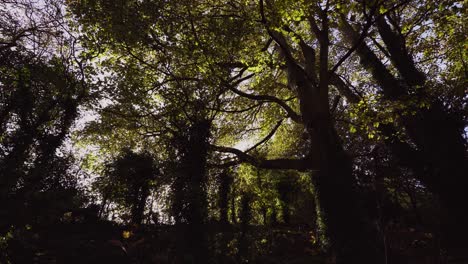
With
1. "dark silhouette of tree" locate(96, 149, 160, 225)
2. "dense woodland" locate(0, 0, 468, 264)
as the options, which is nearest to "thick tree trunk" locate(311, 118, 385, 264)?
"dense woodland" locate(0, 0, 468, 264)

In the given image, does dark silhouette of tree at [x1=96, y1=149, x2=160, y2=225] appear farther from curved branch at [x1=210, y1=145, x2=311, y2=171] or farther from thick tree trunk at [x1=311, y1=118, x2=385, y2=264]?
thick tree trunk at [x1=311, y1=118, x2=385, y2=264]

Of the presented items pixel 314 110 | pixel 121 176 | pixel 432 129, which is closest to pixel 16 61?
pixel 121 176

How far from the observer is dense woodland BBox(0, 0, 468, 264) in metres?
6.62

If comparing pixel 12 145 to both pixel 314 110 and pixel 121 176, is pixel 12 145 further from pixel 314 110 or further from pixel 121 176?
pixel 314 110

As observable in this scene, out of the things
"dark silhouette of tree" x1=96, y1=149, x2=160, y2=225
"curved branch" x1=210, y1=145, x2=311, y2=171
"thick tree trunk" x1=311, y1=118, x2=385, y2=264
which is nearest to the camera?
→ "thick tree trunk" x1=311, y1=118, x2=385, y2=264

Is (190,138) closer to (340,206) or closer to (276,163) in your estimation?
(276,163)

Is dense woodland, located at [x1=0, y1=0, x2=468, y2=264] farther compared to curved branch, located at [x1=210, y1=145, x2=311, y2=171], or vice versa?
curved branch, located at [x1=210, y1=145, x2=311, y2=171]

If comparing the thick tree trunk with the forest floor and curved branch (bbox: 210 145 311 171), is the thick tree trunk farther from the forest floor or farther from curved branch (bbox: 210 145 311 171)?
the forest floor

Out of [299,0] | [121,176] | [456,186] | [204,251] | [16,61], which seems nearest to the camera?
[204,251]

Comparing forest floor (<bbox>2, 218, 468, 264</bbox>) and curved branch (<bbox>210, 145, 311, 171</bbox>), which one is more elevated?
curved branch (<bbox>210, 145, 311, 171</bbox>)

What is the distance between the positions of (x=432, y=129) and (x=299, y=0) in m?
7.59

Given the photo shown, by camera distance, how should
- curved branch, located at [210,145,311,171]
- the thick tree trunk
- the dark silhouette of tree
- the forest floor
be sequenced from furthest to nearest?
the dark silhouette of tree
curved branch, located at [210,145,311,171]
the thick tree trunk
the forest floor

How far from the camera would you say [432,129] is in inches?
403

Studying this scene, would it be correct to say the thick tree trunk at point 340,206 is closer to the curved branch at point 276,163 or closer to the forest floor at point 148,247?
the curved branch at point 276,163
